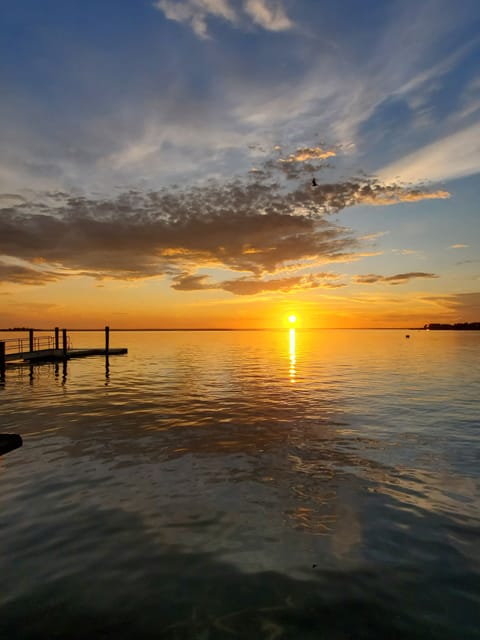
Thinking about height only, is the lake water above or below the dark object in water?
below

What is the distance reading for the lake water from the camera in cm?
550

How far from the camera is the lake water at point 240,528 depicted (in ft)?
18.0

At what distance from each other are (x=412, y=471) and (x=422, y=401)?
13.2 m

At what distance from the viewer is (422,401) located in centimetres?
2322

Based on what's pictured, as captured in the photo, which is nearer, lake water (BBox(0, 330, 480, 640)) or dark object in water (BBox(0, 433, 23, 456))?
lake water (BBox(0, 330, 480, 640))

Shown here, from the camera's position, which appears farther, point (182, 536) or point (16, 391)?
point (16, 391)

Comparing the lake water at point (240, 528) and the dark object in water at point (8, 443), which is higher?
the dark object in water at point (8, 443)

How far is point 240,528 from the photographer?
7996mm

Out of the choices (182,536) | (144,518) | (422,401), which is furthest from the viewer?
(422,401)

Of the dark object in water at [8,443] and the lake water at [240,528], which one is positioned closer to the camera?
the lake water at [240,528]

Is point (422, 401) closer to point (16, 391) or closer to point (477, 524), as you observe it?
point (477, 524)

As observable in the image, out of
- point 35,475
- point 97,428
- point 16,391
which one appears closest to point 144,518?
point 35,475

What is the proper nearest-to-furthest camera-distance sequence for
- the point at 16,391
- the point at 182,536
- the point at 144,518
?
the point at 182,536 → the point at 144,518 → the point at 16,391

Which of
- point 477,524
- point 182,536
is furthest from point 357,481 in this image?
point 182,536
